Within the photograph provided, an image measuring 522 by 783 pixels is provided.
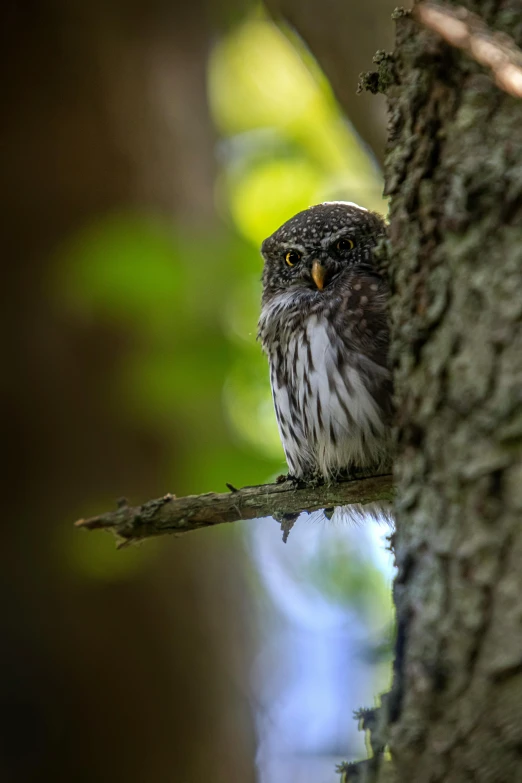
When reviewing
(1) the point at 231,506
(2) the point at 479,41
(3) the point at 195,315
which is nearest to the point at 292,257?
(3) the point at 195,315

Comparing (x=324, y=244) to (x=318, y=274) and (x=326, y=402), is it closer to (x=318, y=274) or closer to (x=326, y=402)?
(x=318, y=274)

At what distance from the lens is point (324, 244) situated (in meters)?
3.72

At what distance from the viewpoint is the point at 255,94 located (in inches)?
250

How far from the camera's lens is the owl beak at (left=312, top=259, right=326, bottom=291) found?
357cm

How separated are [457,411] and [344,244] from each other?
2.05 m

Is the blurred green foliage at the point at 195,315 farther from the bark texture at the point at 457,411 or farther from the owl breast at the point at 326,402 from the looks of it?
the bark texture at the point at 457,411

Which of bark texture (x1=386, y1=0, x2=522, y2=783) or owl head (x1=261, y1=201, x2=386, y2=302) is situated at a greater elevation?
owl head (x1=261, y1=201, x2=386, y2=302)

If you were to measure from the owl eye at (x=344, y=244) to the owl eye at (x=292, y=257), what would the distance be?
0.73 feet

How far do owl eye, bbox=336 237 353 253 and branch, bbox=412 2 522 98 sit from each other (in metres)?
1.76

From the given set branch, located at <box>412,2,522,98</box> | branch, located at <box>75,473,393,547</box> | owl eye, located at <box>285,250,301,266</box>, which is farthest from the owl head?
branch, located at <box>412,2,522,98</box>

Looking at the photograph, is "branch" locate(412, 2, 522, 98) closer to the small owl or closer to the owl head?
the small owl

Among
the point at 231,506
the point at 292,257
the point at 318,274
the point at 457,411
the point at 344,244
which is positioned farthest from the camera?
the point at 292,257

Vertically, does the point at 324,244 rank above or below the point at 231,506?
above

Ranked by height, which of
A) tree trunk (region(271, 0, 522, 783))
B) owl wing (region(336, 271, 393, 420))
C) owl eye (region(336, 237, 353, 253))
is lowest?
tree trunk (region(271, 0, 522, 783))
